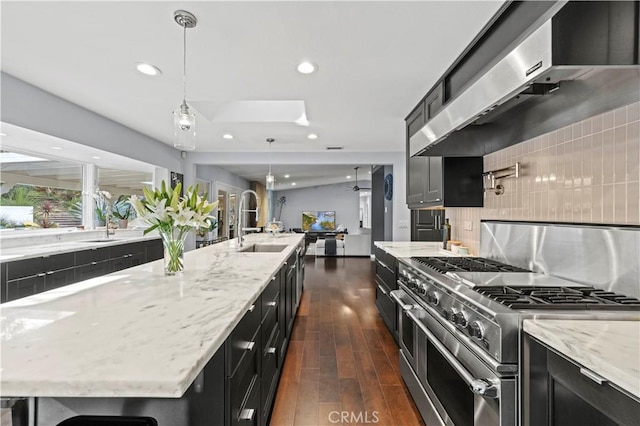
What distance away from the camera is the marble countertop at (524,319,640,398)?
71 centimetres

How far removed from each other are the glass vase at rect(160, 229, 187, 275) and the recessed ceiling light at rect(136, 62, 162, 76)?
5.38ft

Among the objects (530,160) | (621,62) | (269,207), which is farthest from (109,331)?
(269,207)

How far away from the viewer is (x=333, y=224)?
13.9 m

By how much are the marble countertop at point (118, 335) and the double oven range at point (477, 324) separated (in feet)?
2.97

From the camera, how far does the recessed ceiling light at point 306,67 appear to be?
2.47 meters

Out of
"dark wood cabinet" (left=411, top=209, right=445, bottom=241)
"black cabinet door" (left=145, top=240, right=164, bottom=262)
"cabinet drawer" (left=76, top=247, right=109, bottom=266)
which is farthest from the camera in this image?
"dark wood cabinet" (left=411, top=209, right=445, bottom=241)

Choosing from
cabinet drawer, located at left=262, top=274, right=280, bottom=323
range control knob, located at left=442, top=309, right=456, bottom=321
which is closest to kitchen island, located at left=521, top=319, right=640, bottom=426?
range control knob, located at left=442, top=309, right=456, bottom=321

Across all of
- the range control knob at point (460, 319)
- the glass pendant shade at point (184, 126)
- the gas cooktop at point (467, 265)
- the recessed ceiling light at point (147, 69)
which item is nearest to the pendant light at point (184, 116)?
the glass pendant shade at point (184, 126)

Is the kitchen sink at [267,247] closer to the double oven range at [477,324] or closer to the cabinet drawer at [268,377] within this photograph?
the cabinet drawer at [268,377]

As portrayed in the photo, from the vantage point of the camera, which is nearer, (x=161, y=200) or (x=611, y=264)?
(x=611, y=264)

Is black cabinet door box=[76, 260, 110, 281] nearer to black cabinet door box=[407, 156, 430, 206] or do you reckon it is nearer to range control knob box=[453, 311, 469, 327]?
black cabinet door box=[407, 156, 430, 206]

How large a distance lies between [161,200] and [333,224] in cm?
1246

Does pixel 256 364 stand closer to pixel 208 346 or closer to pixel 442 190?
pixel 208 346

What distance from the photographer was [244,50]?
2.28m
